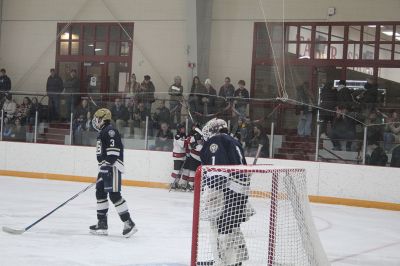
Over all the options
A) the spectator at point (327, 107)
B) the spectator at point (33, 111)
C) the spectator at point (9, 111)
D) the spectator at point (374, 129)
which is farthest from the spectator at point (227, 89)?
the spectator at point (9, 111)

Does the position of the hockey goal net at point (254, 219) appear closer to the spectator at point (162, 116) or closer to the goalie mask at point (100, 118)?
the goalie mask at point (100, 118)

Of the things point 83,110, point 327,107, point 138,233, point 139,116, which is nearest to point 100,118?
point 138,233

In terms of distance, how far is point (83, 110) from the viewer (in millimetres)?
13688

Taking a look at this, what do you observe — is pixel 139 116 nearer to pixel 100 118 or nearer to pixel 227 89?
pixel 227 89

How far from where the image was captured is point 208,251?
5082mm

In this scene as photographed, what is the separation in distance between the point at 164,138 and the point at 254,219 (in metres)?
7.93

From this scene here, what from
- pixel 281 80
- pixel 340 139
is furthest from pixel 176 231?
pixel 281 80

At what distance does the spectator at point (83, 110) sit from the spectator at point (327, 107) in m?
4.56

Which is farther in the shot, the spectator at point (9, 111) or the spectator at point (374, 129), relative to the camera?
the spectator at point (9, 111)

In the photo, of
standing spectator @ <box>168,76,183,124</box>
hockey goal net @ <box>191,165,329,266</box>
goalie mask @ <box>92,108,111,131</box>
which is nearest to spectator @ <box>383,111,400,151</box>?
standing spectator @ <box>168,76,183,124</box>

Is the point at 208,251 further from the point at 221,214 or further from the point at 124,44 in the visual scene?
the point at 124,44

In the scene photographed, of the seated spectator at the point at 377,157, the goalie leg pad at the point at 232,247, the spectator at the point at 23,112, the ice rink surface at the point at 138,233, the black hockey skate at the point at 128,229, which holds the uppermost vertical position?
the spectator at the point at 23,112

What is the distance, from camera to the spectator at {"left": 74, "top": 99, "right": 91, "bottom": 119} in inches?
537

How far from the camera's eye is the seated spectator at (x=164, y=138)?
13180mm
